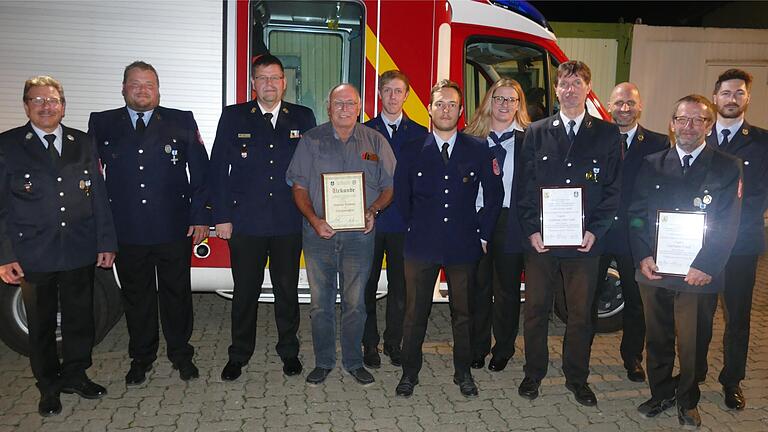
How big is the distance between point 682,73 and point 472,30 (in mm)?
8181

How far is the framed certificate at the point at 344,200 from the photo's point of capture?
373 centimetres

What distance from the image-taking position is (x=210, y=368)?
170 inches

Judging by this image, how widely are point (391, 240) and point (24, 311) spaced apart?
2691 millimetres

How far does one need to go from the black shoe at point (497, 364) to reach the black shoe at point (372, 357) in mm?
813

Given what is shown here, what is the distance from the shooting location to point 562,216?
3.62 metres

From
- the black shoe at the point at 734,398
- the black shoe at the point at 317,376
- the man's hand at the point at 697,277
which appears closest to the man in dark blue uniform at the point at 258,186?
the black shoe at the point at 317,376

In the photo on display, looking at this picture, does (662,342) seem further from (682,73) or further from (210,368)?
(682,73)

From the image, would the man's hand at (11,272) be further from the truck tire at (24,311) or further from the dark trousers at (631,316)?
the dark trousers at (631,316)

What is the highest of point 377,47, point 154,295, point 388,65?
point 377,47

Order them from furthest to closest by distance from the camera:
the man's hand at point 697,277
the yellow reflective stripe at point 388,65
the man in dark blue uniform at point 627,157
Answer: the yellow reflective stripe at point 388,65, the man in dark blue uniform at point 627,157, the man's hand at point 697,277

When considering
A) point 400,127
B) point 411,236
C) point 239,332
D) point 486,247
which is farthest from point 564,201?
point 239,332

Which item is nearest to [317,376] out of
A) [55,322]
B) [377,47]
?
[55,322]

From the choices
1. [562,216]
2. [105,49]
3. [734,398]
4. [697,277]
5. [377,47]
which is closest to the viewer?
[697,277]

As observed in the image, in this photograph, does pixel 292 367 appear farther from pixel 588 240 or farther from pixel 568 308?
pixel 588 240
